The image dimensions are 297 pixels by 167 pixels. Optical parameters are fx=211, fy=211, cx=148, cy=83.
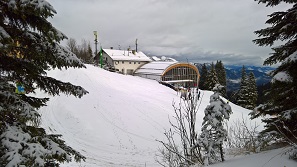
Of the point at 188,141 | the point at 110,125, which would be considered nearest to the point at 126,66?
the point at 110,125

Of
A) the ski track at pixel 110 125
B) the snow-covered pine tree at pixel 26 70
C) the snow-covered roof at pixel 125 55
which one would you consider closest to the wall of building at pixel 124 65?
the snow-covered roof at pixel 125 55

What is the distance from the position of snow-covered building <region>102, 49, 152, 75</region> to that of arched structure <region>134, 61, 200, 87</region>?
1.46m

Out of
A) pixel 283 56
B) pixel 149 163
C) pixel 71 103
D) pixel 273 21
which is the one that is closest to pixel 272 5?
pixel 273 21

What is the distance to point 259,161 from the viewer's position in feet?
13.8

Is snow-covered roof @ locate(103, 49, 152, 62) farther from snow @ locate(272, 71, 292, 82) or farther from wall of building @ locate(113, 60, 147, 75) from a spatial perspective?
snow @ locate(272, 71, 292, 82)

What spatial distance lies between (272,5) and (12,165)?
6212 millimetres

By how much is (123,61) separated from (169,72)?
11.2 meters

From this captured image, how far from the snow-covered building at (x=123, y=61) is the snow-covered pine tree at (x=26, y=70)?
43.5 m

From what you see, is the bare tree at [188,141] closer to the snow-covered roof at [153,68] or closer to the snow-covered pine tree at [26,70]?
the snow-covered pine tree at [26,70]

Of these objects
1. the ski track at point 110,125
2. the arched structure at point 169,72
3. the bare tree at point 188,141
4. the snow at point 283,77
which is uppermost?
the arched structure at point 169,72

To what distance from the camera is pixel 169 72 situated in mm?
44594

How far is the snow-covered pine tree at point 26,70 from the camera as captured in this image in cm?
288

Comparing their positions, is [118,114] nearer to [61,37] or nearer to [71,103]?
[71,103]

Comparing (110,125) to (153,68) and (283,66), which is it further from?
(153,68)
